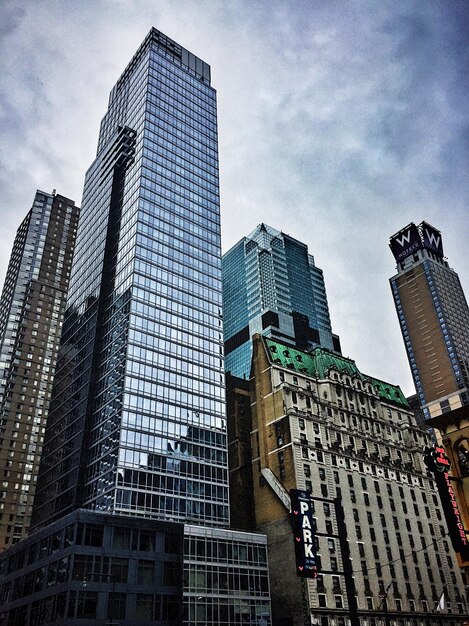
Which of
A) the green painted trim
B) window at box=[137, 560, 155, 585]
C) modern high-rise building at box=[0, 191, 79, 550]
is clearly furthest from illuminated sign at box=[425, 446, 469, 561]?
modern high-rise building at box=[0, 191, 79, 550]

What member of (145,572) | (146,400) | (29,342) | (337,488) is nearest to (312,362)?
(337,488)

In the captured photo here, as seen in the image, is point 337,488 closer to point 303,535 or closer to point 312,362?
point 312,362

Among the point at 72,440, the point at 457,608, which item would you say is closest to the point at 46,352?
the point at 72,440

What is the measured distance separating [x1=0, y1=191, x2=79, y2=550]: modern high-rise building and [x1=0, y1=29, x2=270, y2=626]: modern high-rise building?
34.0 m

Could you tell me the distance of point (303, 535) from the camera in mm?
31938

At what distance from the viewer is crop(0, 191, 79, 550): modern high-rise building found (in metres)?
142

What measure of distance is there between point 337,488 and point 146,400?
3793 cm

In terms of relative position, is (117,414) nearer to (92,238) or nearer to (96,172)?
(92,238)

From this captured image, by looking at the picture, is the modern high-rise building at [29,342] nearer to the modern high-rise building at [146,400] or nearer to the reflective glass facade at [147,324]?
the modern high-rise building at [146,400]

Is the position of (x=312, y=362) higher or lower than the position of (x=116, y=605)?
higher

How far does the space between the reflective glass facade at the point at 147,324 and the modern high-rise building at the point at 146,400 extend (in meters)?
0.31

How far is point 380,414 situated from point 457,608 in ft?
129

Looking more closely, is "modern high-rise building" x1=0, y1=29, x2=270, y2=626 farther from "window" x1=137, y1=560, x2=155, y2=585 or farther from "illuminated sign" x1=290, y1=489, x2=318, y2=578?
"illuminated sign" x1=290, y1=489, x2=318, y2=578

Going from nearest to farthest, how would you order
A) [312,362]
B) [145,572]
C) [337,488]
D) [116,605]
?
[116,605] < [145,572] < [337,488] < [312,362]
